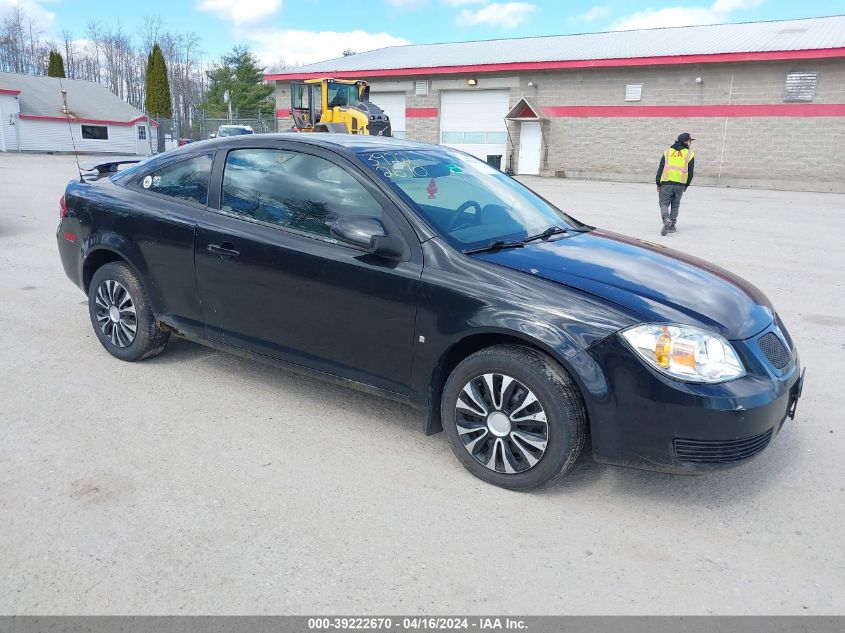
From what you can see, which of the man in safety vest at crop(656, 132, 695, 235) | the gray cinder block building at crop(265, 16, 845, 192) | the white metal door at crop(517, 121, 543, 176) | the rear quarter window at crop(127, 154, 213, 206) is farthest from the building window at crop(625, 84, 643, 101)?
the rear quarter window at crop(127, 154, 213, 206)

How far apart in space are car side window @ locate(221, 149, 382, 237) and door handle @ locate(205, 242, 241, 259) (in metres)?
0.22

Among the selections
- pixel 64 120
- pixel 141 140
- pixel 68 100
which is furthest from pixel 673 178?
pixel 141 140

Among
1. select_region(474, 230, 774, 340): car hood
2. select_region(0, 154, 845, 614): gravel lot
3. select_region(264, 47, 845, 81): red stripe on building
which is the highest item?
select_region(264, 47, 845, 81): red stripe on building

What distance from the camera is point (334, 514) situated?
3061 mm

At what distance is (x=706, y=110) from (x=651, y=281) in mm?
27218

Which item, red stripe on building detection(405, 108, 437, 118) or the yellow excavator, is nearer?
the yellow excavator

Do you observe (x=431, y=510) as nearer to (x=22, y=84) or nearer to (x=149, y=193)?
(x=149, y=193)

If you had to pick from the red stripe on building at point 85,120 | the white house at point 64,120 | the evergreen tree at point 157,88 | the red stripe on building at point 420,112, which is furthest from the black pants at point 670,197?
the evergreen tree at point 157,88

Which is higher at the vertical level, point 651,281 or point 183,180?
point 183,180

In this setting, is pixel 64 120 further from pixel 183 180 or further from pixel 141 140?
pixel 183 180

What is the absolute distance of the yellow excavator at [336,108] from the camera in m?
22.2

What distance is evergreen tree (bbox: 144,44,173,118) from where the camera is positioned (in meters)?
56.5

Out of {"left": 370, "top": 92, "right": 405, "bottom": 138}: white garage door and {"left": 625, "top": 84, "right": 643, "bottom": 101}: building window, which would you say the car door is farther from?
{"left": 370, "top": 92, "right": 405, "bottom": 138}: white garage door

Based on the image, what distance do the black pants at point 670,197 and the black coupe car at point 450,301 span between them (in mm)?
8175
